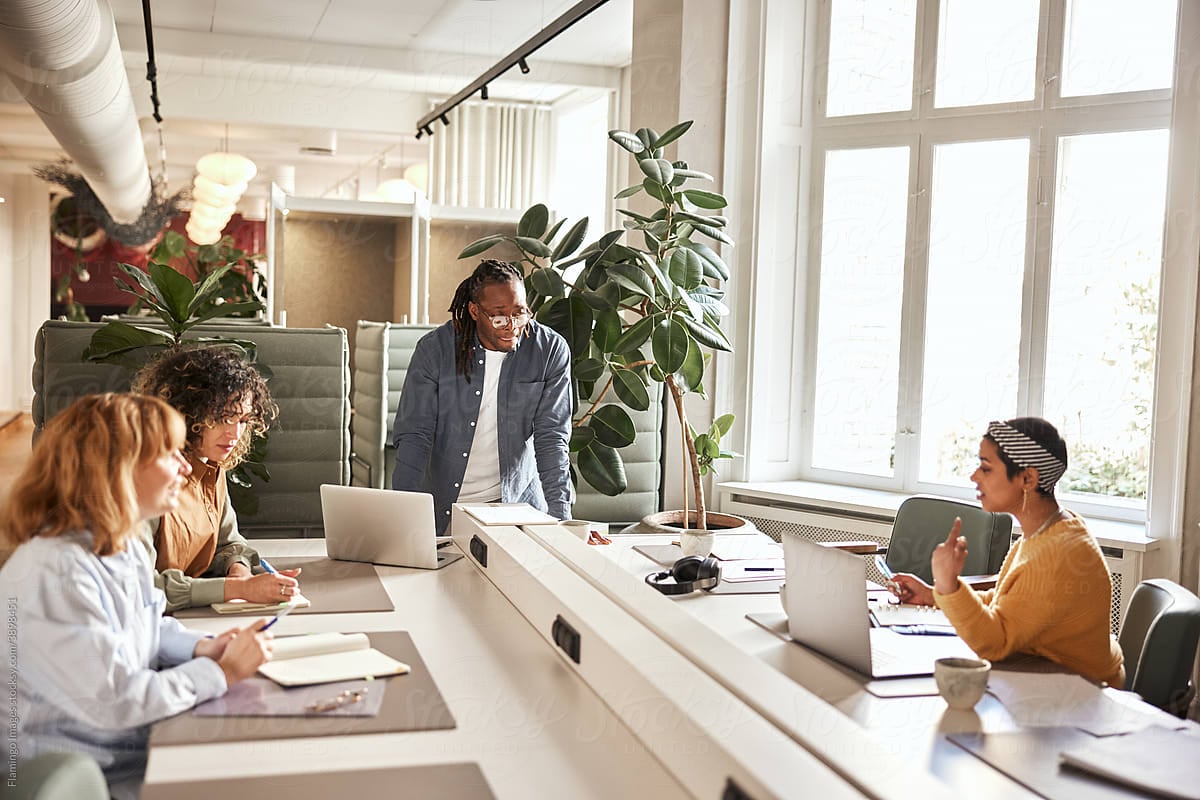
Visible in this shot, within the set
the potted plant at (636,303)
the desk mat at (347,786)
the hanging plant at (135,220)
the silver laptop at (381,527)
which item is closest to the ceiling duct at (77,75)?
the potted plant at (636,303)

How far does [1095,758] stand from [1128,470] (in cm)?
307

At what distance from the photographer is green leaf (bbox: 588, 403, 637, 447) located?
410 cm

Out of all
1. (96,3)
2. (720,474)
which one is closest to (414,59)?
(96,3)

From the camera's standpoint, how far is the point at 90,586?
1396mm

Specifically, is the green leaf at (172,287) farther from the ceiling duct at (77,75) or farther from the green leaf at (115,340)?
the ceiling duct at (77,75)

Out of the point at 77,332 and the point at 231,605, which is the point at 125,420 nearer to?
the point at 231,605

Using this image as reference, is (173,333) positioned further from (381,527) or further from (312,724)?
(312,724)

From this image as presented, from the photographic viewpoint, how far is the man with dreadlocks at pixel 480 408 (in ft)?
9.22

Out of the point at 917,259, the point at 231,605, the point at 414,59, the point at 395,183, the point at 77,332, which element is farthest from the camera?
the point at 395,183

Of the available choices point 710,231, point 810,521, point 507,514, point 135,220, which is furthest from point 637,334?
point 135,220

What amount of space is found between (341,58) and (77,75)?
9.63 ft

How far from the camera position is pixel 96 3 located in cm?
439

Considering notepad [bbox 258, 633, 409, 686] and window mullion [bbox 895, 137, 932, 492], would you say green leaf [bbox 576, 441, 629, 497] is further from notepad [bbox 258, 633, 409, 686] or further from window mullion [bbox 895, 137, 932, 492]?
notepad [bbox 258, 633, 409, 686]

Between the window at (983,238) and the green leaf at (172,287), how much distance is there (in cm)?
282
